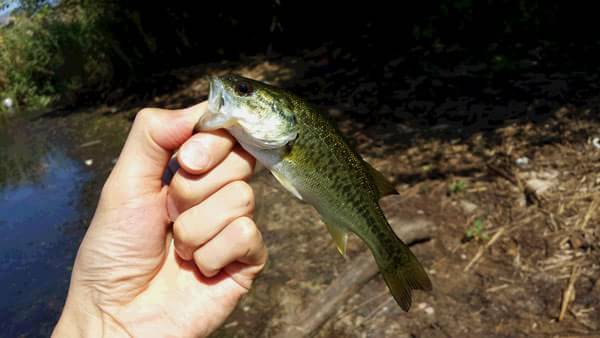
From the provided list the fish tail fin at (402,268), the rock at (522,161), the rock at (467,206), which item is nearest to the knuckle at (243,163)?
the fish tail fin at (402,268)

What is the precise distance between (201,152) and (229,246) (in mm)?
480

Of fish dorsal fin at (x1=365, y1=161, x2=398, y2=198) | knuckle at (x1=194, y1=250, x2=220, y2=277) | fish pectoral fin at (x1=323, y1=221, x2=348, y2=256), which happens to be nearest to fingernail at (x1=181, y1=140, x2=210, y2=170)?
knuckle at (x1=194, y1=250, x2=220, y2=277)

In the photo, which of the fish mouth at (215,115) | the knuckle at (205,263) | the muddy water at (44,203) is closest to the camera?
the fish mouth at (215,115)

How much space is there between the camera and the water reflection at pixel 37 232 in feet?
18.8

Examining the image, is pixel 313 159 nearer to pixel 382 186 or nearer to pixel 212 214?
pixel 382 186

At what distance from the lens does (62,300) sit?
5.77 m

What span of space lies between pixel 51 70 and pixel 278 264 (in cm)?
1421

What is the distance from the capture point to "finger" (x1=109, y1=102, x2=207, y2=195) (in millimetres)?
2381

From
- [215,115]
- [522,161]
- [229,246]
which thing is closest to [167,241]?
[229,246]

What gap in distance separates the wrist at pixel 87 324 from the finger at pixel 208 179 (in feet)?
2.35

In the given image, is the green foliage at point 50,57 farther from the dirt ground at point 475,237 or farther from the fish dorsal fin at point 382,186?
the fish dorsal fin at point 382,186

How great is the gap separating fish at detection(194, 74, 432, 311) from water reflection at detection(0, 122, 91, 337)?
13.7ft

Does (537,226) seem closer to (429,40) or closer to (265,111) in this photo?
(265,111)

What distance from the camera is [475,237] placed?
534 cm
